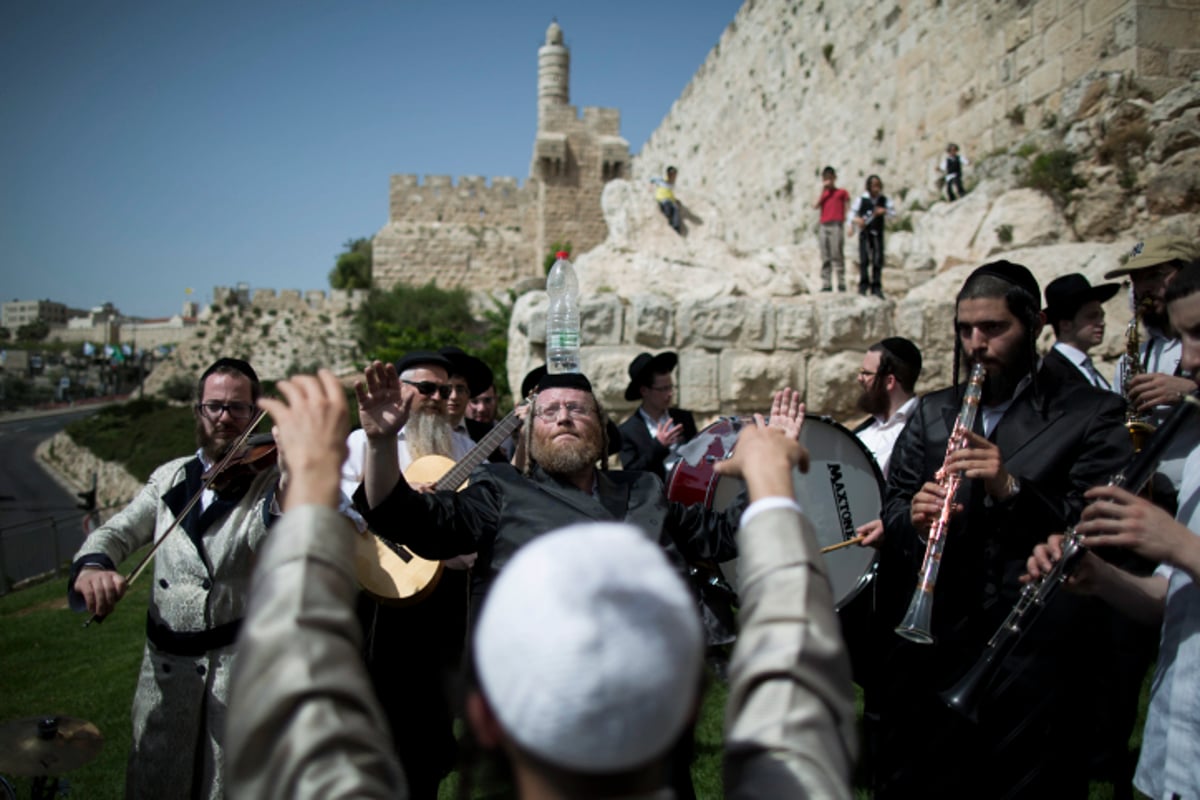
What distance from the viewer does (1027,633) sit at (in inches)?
102

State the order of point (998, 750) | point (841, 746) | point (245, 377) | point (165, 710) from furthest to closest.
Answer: point (245, 377) → point (165, 710) → point (998, 750) → point (841, 746)

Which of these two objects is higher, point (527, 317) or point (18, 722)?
point (527, 317)

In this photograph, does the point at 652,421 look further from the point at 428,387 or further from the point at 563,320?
the point at 428,387

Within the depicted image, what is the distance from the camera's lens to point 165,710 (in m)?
2.76

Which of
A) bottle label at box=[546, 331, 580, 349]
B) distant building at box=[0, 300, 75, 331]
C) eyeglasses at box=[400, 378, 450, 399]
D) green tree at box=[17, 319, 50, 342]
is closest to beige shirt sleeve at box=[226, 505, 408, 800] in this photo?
eyeglasses at box=[400, 378, 450, 399]

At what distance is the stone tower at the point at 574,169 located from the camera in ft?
126

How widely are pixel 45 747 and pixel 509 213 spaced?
39605 mm

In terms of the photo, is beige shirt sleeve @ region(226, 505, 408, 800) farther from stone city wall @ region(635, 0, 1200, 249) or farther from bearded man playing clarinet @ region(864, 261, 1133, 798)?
stone city wall @ region(635, 0, 1200, 249)

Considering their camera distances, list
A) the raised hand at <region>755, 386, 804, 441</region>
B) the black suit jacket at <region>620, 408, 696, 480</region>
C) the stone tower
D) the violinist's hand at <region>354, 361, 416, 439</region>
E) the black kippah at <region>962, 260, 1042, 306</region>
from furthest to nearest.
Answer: the stone tower
the black suit jacket at <region>620, 408, 696, 480</region>
the black kippah at <region>962, 260, 1042, 306</region>
the raised hand at <region>755, 386, 804, 441</region>
the violinist's hand at <region>354, 361, 416, 439</region>

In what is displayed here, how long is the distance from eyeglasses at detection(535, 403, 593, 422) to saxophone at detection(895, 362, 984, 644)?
4.21 ft

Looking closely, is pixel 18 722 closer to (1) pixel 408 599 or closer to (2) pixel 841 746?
(1) pixel 408 599

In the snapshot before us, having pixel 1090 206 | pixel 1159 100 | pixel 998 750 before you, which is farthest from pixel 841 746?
pixel 1159 100

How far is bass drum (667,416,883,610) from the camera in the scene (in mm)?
3709

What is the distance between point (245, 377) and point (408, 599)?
1174mm
